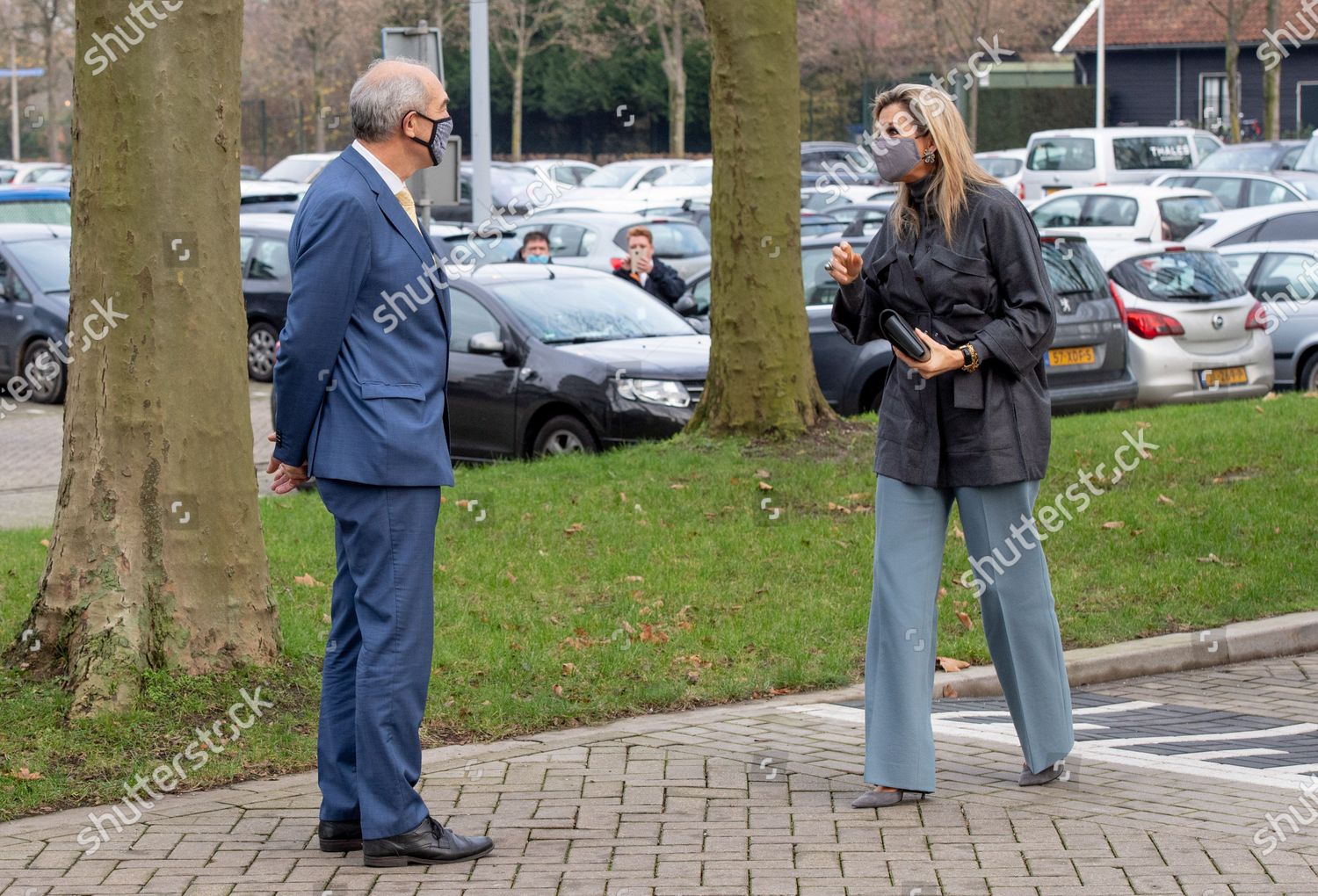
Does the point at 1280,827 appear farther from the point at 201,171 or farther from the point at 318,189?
the point at 201,171

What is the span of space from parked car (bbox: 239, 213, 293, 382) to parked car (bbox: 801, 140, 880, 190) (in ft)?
52.4

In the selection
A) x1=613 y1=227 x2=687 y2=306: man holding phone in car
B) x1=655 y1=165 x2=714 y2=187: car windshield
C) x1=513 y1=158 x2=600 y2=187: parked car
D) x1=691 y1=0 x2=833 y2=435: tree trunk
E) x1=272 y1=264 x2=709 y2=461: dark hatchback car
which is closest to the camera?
x1=691 y1=0 x2=833 y2=435: tree trunk

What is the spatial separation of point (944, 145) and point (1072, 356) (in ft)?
28.7

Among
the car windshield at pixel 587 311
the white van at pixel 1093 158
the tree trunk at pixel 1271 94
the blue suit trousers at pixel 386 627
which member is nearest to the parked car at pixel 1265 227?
the car windshield at pixel 587 311

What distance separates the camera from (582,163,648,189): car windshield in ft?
123

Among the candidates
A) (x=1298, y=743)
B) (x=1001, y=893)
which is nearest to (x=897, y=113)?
(x=1001, y=893)

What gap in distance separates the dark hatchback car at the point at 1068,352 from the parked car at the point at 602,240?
306 inches

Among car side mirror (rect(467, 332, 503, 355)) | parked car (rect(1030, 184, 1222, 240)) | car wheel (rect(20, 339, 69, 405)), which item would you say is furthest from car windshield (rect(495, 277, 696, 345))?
parked car (rect(1030, 184, 1222, 240))

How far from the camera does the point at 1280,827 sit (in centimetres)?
514

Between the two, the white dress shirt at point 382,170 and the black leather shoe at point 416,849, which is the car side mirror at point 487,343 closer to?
the white dress shirt at point 382,170

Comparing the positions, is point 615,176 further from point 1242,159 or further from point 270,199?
point 1242,159

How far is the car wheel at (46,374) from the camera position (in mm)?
18109

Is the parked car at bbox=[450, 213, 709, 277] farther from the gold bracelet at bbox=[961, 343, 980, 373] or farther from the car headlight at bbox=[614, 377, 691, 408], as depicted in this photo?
the gold bracelet at bbox=[961, 343, 980, 373]

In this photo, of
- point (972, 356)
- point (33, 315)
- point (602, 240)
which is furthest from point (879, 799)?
point (602, 240)
